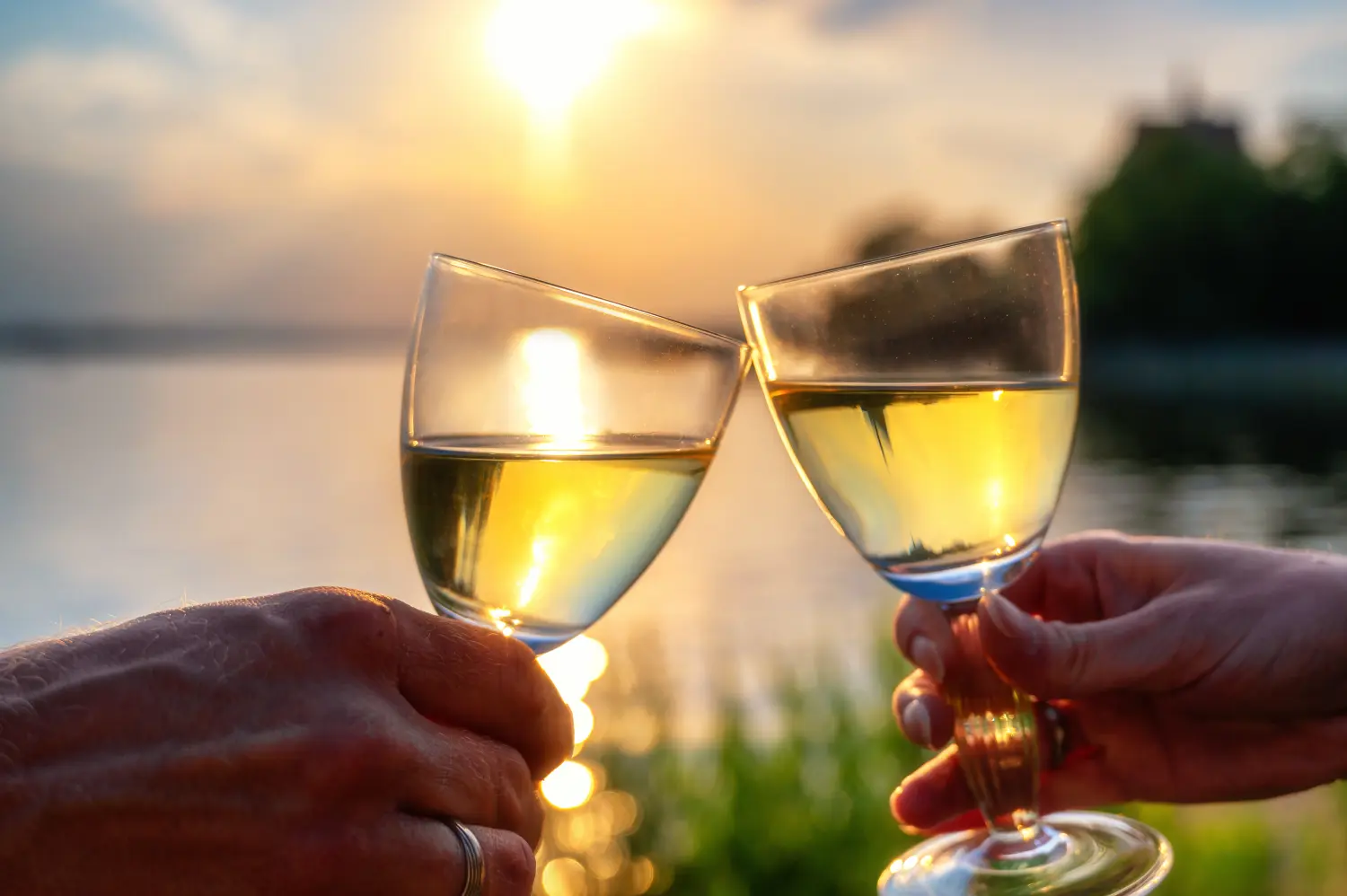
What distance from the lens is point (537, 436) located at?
4.86 feet

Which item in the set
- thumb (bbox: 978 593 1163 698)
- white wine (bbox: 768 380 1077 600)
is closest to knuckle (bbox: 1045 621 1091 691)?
Answer: thumb (bbox: 978 593 1163 698)

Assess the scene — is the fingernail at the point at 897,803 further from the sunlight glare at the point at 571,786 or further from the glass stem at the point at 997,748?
the sunlight glare at the point at 571,786

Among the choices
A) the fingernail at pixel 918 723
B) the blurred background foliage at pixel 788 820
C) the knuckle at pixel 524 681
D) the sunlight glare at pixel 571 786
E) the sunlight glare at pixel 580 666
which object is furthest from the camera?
the sunlight glare at pixel 580 666

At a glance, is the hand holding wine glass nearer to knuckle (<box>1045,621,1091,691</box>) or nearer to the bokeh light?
knuckle (<box>1045,621,1091,691</box>)

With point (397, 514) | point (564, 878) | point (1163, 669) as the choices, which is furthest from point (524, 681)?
point (397, 514)

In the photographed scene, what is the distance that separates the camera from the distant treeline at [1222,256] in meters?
54.0

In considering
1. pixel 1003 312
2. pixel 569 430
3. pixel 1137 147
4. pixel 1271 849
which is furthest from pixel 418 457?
pixel 1137 147

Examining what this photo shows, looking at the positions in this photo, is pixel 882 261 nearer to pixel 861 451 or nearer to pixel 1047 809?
pixel 861 451

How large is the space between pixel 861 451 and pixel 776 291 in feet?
0.80

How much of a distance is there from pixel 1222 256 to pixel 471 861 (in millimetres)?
60076

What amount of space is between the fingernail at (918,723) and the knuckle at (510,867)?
1002mm

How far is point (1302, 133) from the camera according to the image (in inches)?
2315

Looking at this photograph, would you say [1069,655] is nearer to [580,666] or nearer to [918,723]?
[918,723]

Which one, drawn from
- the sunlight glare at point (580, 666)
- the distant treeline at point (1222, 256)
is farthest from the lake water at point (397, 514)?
the distant treeline at point (1222, 256)
